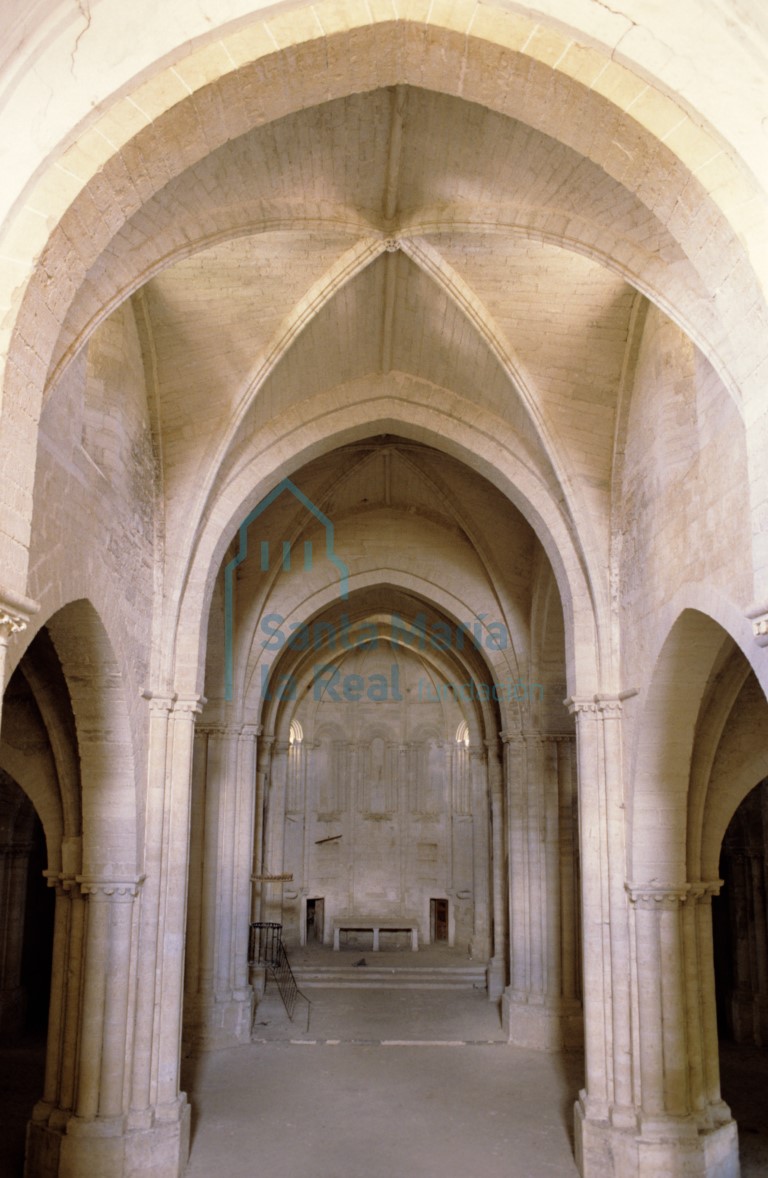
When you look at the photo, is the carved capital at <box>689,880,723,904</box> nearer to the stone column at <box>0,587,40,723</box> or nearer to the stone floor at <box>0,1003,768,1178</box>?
the stone floor at <box>0,1003,768,1178</box>

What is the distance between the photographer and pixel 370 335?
12.3 meters

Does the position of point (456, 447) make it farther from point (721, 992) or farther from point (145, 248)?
point (721, 992)

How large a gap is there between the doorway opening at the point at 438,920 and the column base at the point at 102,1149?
1721cm

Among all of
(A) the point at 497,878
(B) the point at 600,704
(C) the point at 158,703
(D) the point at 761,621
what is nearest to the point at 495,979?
(A) the point at 497,878

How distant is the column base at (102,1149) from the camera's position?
10.0 metres

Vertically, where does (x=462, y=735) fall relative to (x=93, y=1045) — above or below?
above

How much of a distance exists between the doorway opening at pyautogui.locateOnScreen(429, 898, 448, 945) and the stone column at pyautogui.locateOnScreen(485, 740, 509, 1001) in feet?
22.7

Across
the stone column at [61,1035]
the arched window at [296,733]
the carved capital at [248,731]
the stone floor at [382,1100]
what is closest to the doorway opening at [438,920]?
the arched window at [296,733]

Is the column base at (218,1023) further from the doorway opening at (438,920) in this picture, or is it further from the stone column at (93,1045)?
the doorway opening at (438,920)

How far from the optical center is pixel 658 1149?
10.2m

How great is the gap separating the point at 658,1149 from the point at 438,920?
17.6 metres

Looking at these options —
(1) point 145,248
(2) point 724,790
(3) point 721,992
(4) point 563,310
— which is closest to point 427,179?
(4) point 563,310

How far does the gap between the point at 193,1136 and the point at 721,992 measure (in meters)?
10.7

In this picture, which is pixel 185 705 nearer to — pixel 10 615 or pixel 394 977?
pixel 10 615
